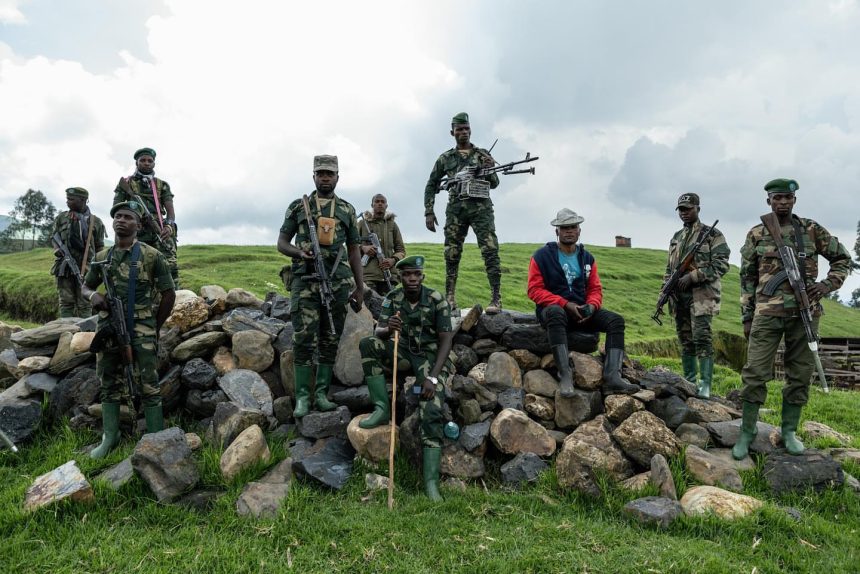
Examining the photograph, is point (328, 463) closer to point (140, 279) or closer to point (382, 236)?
point (140, 279)

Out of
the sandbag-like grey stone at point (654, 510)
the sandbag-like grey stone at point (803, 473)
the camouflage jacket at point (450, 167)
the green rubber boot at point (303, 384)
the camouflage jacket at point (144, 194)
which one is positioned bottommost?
the sandbag-like grey stone at point (654, 510)

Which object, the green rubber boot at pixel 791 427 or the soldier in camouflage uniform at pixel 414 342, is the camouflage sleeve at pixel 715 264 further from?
the soldier in camouflage uniform at pixel 414 342

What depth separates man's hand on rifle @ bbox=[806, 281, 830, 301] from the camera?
6395 mm

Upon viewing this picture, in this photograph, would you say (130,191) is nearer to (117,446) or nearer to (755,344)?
(117,446)

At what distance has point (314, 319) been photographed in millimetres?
7250

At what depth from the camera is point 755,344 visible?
6.74m

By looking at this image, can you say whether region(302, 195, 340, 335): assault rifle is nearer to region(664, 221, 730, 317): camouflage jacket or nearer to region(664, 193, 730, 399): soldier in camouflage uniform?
region(664, 193, 730, 399): soldier in camouflage uniform

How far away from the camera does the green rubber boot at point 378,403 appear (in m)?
6.72

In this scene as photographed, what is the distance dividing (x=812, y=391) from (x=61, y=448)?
16220 millimetres

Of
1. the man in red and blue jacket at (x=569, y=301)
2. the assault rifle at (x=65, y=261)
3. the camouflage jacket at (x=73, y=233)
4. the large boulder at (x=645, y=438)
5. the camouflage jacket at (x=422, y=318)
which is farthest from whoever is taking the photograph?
the camouflage jacket at (x=73, y=233)

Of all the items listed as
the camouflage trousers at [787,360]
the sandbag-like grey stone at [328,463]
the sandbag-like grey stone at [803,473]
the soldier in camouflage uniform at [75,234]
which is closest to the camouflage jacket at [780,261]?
the camouflage trousers at [787,360]

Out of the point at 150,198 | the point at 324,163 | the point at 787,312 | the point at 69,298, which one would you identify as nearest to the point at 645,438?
the point at 787,312

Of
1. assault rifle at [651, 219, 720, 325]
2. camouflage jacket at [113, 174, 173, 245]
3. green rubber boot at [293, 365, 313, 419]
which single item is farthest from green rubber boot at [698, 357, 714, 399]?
camouflage jacket at [113, 174, 173, 245]

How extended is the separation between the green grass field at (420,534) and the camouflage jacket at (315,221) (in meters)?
2.87
